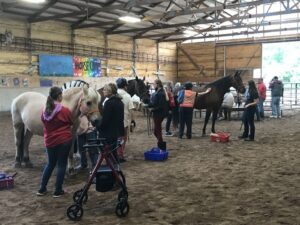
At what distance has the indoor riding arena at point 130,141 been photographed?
4121mm

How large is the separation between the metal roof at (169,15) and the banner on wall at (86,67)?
1.87 m

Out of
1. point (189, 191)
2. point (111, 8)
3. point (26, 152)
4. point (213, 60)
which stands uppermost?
point (111, 8)

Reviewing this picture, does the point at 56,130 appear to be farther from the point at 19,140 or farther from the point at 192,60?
the point at 192,60

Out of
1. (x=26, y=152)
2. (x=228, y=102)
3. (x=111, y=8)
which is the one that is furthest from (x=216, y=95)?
(x=111, y=8)

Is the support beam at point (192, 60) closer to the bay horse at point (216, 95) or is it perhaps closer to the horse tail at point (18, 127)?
the bay horse at point (216, 95)

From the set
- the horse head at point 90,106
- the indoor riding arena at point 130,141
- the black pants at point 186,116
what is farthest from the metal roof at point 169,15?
the horse head at point 90,106

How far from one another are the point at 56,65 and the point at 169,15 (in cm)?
644

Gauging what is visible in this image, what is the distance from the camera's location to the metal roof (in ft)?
53.1

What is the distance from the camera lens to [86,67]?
66.7 ft

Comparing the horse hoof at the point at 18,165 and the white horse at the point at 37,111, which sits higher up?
the white horse at the point at 37,111

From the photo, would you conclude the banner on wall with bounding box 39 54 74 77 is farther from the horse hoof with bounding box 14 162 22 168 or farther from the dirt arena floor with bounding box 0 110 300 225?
the horse hoof with bounding box 14 162 22 168

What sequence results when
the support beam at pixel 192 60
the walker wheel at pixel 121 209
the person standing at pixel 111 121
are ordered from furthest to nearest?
the support beam at pixel 192 60 → the person standing at pixel 111 121 → the walker wheel at pixel 121 209

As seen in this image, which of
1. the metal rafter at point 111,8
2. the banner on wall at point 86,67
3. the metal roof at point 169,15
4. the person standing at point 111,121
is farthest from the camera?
the banner on wall at point 86,67

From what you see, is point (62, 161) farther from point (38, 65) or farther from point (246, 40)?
point (246, 40)
